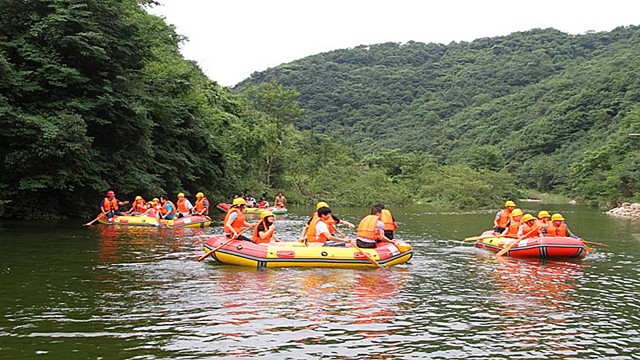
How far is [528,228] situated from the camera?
51.9 ft

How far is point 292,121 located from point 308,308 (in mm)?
54913

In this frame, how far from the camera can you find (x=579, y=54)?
118 metres

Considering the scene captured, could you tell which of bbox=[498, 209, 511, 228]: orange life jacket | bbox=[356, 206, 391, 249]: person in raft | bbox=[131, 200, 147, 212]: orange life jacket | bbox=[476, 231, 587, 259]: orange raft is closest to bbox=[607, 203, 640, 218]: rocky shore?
bbox=[498, 209, 511, 228]: orange life jacket

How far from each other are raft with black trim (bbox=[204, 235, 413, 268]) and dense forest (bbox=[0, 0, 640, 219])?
35.6 feet

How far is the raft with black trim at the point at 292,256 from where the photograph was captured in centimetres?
1269

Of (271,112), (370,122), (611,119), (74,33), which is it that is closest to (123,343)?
(74,33)

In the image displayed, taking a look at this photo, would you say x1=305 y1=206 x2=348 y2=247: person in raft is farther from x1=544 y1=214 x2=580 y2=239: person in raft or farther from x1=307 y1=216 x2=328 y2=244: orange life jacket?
x1=544 y1=214 x2=580 y2=239: person in raft

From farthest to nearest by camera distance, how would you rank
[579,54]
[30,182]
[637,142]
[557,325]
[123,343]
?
1. [579,54]
2. [637,142]
3. [30,182]
4. [557,325]
5. [123,343]

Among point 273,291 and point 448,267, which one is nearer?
point 273,291

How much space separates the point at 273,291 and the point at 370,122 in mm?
102328

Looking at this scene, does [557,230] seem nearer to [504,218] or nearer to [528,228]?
[528,228]

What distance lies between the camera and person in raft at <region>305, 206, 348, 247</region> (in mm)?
13413

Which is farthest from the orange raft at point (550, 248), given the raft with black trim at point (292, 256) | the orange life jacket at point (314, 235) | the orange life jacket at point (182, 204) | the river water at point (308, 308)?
the orange life jacket at point (182, 204)

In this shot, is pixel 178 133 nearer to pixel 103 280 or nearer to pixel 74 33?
pixel 74 33
